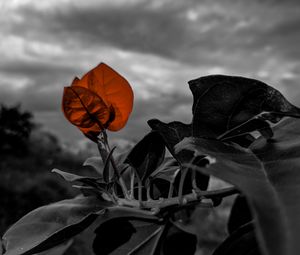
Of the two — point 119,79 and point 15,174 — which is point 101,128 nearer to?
point 119,79

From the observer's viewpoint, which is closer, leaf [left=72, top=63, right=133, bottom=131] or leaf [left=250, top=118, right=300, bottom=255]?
leaf [left=250, top=118, right=300, bottom=255]

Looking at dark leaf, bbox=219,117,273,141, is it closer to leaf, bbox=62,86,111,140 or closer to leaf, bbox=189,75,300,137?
leaf, bbox=189,75,300,137

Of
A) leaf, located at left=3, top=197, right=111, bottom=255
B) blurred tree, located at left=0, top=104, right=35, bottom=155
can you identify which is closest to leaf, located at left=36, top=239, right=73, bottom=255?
leaf, located at left=3, top=197, right=111, bottom=255

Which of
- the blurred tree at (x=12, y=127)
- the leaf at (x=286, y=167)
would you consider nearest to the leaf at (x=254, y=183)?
the leaf at (x=286, y=167)

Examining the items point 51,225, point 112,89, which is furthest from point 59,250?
point 112,89

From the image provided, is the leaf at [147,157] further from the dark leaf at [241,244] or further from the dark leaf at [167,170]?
the dark leaf at [241,244]

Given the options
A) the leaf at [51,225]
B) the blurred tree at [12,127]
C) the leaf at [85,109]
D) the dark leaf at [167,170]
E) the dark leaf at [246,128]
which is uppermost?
the blurred tree at [12,127]
